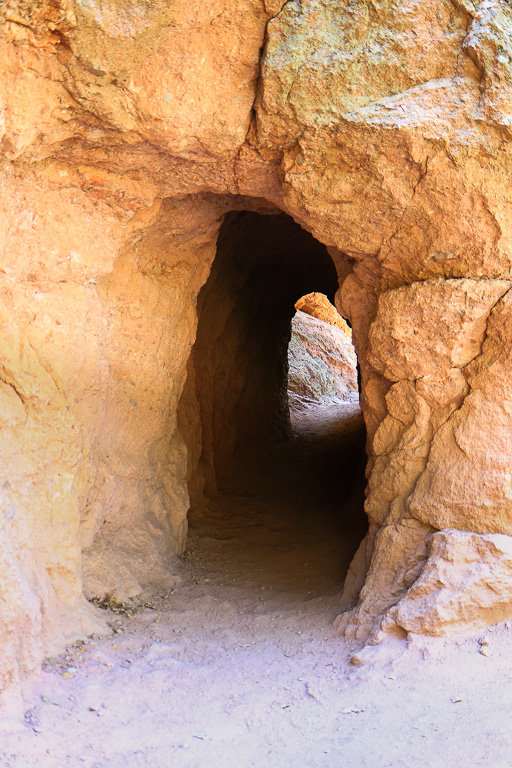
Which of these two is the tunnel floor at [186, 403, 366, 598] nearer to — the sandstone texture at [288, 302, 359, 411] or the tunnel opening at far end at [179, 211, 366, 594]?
the tunnel opening at far end at [179, 211, 366, 594]

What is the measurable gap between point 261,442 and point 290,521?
233cm

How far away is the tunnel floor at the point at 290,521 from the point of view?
4.71 metres

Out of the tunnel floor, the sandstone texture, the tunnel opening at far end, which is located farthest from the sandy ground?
the sandstone texture

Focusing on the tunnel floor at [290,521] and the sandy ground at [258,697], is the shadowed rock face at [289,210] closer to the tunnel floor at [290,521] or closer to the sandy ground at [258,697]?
the sandy ground at [258,697]

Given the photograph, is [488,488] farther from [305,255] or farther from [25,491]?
[305,255]

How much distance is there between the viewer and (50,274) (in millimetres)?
3279

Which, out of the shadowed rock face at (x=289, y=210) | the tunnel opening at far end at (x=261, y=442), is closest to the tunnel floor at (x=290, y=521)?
the tunnel opening at far end at (x=261, y=442)

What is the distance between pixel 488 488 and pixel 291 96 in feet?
6.85

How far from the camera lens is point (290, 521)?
6070 millimetres

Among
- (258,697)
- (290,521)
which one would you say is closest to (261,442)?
(290,521)

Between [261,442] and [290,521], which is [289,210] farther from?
[261,442]

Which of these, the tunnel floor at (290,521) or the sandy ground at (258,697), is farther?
the tunnel floor at (290,521)

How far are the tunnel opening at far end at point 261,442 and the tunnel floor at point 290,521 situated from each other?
1 cm

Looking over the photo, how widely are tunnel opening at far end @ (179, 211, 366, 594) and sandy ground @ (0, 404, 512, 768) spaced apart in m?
0.91
